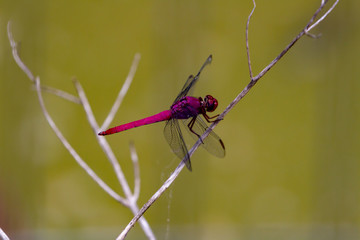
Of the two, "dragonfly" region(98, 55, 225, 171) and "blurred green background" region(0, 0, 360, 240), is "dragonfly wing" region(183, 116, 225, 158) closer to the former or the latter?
"dragonfly" region(98, 55, 225, 171)

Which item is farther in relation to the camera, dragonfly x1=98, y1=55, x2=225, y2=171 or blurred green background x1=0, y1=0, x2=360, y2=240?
blurred green background x1=0, y1=0, x2=360, y2=240

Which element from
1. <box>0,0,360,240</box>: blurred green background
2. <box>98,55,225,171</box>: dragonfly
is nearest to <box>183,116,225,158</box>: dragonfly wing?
<box>98,55,225,171</box>: dragonfly

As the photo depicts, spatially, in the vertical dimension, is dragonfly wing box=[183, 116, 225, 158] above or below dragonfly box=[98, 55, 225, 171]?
below

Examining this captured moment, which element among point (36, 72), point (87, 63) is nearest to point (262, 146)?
point (87, 63)

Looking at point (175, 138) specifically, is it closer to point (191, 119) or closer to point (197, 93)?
point (191, 119)

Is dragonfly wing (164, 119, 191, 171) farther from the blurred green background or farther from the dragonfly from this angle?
the blurred green background
